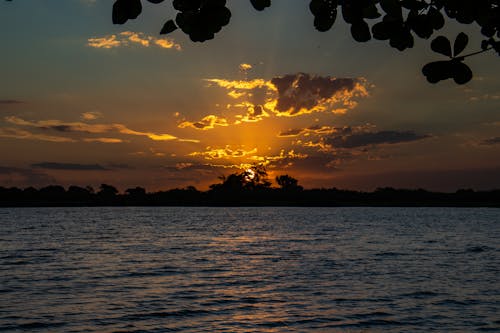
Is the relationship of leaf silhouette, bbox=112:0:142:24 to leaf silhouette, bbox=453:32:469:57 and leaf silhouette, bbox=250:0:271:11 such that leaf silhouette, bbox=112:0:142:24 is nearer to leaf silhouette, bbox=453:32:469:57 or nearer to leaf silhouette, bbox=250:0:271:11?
leaf silhouette, bbox=250:0:271:11

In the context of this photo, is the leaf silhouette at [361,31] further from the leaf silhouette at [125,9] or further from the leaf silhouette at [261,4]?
the leaf silhouette at [125,9]

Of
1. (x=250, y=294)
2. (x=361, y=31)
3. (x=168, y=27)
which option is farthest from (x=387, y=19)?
(x=250, y=294)

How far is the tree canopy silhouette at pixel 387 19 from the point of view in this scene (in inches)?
115

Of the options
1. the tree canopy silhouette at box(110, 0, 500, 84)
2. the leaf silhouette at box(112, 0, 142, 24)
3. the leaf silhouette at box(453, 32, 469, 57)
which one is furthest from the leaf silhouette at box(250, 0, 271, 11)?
the leaf silhouette at box(453, 32, 469, 57)

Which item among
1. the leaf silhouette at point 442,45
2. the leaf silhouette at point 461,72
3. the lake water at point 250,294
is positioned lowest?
the lake water at point 250,294

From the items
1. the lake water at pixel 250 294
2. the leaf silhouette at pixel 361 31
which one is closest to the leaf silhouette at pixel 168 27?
the leaf silhouette at pixel 361 31

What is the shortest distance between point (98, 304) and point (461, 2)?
2367 centimetres

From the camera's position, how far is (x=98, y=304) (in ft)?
79.5

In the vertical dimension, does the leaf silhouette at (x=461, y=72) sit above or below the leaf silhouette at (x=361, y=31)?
below

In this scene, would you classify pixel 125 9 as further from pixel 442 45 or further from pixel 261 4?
pixel 442 45

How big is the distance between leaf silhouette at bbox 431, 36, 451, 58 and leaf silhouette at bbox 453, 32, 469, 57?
36mm

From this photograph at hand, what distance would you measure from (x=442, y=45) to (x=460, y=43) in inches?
3.6

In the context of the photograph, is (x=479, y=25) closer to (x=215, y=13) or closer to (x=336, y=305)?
(x=215, y=13)

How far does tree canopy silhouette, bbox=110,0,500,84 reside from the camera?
2.92 metres
